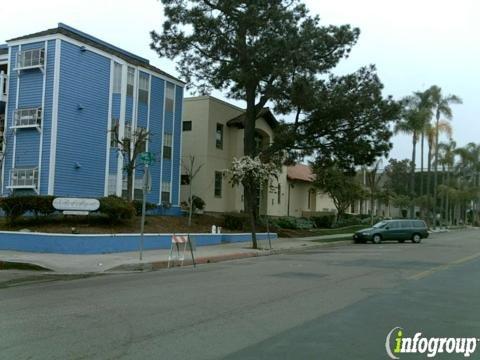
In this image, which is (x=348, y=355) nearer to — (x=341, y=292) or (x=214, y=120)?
(x=341, y=292)

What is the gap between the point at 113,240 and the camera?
21.7 metres

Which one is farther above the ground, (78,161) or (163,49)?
(163,49)

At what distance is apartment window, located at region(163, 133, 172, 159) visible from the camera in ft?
114

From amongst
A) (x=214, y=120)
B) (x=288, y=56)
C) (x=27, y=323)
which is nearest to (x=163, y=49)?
(x=214, y=120)

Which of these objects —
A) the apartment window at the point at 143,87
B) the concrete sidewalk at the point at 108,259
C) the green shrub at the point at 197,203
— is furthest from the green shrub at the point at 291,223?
the concrete sidewalk at the point at 108,259

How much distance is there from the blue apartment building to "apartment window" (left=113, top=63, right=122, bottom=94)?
5 cm

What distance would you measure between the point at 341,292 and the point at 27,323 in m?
6.49

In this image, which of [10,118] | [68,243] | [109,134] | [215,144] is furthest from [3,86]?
[215,144]

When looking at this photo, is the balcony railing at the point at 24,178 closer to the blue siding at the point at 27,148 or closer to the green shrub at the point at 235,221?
the blue siding at the point at 27,148

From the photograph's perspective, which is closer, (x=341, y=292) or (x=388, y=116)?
(x=341, y=292)

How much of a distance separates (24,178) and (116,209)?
7.03 m

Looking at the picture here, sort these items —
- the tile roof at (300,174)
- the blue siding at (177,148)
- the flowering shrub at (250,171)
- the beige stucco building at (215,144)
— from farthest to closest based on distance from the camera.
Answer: the tile roof at (300,174)
the beige stucco building at (215,144)
the blue siding at (177,148)
the flowering shrub at (250,171)

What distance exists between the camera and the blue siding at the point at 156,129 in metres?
33.5

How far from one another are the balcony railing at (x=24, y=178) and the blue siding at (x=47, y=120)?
413mm
